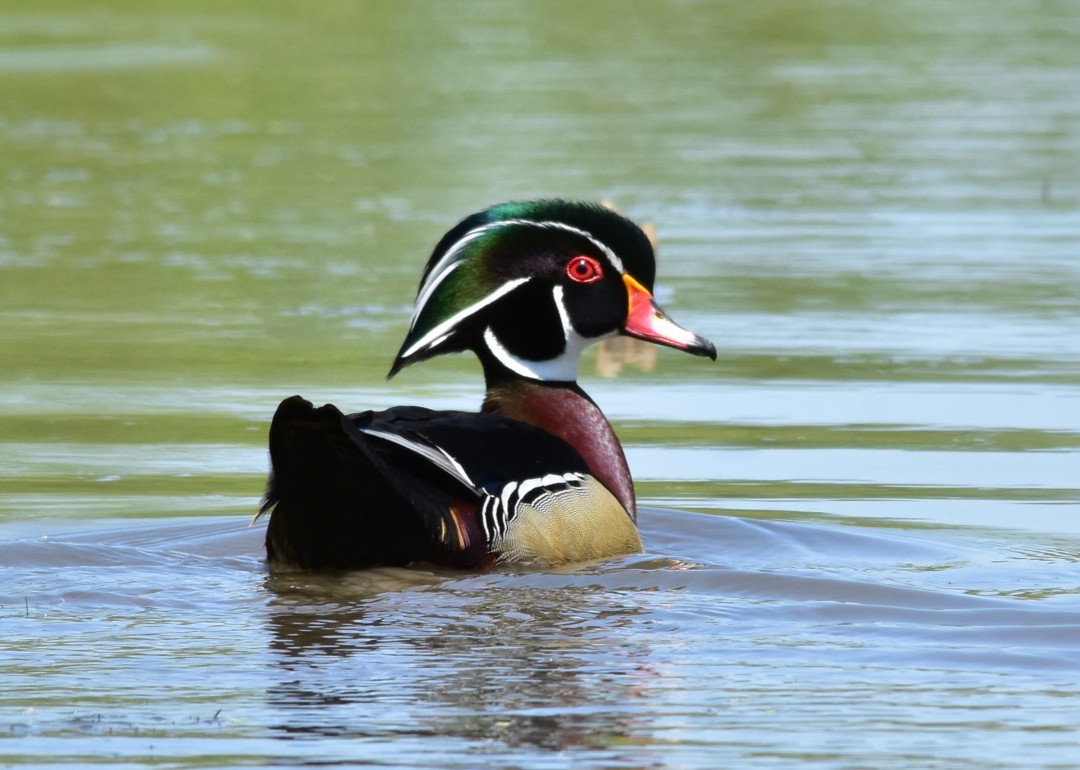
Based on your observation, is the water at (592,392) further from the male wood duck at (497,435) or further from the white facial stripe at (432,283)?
the white facial stripe at (432,283)

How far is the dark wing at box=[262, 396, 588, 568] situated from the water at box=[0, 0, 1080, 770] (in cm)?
11

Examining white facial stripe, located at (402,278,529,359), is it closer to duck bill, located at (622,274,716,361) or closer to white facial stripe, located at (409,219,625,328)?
white facial stripe, located at (409,219,625,328)

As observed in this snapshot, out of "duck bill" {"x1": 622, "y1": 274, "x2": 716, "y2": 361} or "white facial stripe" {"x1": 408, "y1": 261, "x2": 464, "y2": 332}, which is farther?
"duck bill" {"x1": 622, "y1": 274, "x2": 716, "y2": 361}

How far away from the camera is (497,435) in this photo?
697 centimetres

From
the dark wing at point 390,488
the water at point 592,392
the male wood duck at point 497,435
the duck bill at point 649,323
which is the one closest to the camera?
the water at point 592,392

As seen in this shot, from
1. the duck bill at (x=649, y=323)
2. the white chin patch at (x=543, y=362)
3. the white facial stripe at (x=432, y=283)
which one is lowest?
the white chin patch at (x=543, y=362)

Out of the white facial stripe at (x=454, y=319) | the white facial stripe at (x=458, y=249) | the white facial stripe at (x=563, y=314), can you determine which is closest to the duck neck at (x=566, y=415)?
the white facial stripe at (x=563, y=314)

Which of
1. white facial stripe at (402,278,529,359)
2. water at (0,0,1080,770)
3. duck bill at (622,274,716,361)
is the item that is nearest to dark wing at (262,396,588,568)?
water at (0,0,1080,770)

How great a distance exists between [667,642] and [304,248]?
8.59 meters

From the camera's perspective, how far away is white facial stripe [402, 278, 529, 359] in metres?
7.48

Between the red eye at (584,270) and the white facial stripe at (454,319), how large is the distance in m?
0.19

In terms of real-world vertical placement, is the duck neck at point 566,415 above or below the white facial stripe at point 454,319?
below

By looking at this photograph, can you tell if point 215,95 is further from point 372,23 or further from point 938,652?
point 938,652

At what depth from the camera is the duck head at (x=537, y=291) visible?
7.48 meters
